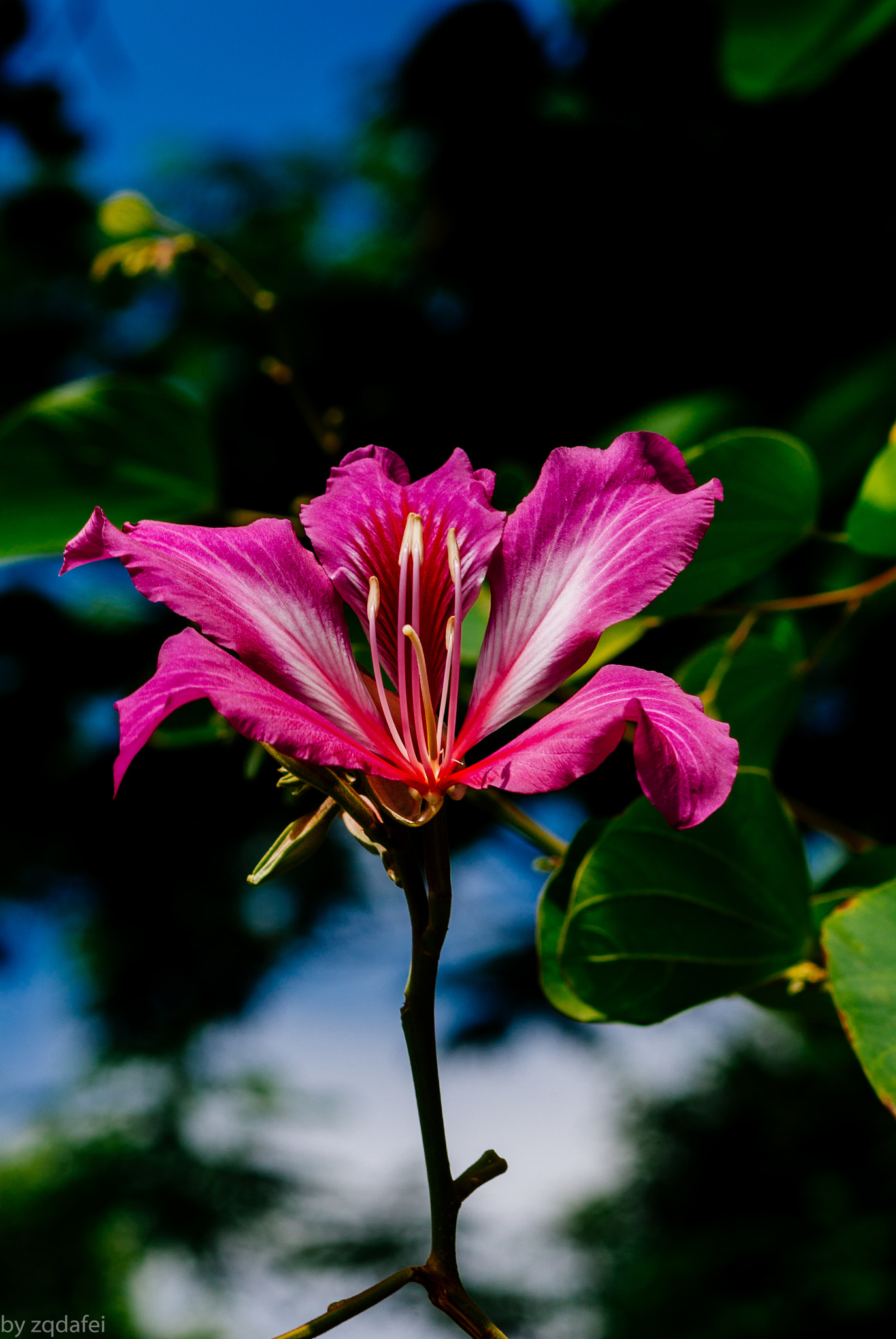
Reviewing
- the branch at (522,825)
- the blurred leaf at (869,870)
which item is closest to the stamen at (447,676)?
the branch at (522,825)

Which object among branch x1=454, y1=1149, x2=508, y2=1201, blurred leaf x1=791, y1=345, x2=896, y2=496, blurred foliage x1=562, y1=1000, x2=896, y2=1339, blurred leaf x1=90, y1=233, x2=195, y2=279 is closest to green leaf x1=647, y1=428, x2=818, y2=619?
branch x1=454, y1=1149, x2=508, y2=1201

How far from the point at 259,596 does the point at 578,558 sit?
10cm

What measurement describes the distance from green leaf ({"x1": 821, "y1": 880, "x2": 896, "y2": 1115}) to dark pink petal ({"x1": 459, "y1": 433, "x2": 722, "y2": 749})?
0.15m

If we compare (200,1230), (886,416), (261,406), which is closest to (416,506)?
(886,416)

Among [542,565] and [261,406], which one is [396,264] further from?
[542,565]

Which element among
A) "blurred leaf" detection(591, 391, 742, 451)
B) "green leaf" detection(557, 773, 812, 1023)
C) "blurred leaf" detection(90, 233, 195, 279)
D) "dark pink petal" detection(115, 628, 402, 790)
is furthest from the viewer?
"blurred leaf" detection(591, 391, 742, 451)

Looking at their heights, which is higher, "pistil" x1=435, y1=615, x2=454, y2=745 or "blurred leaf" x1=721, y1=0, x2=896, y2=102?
"blurred leaf" x1=721, y1=0, x2=896, y2=102

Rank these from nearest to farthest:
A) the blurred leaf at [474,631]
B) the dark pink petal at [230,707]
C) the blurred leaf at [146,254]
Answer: the dark pink petal at [230,707] < the blurred leaf at [474,631] < the blurred leaf at [146,254]

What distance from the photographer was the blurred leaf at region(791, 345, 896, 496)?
3.27 feet

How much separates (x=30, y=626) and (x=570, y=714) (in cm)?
177

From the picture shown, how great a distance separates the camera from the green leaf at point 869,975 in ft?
1.11

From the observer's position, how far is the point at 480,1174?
0.93ft

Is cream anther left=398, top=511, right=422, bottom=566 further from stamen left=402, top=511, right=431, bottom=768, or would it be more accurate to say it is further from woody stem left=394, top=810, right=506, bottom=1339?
woody stem left=394, top=810, right=506, bottom=1339

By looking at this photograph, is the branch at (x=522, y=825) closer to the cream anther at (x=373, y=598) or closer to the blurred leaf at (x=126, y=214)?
the cream anther at (x=373, y=598)
